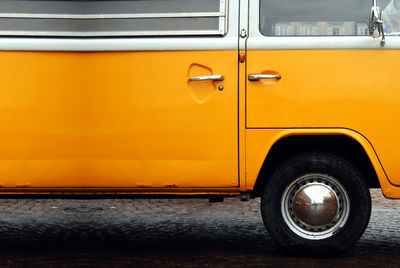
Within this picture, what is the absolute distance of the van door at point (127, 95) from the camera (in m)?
5.32

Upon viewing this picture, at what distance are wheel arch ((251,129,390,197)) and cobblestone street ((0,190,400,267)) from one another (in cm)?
60

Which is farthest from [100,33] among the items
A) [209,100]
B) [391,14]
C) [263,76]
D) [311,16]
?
[391,14]

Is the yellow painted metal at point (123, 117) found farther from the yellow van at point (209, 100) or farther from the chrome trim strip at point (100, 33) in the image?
the chrome trim strip at point (100, 33)

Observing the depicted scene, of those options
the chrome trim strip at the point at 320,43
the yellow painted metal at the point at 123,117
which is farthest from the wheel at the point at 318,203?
the chrome trim strip at the point at 320,43

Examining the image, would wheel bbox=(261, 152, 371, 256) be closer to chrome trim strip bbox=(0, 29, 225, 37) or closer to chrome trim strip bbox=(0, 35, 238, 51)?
chrome trim strip bbox=(0, 35, 238, 51)

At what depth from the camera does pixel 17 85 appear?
5.34 metres

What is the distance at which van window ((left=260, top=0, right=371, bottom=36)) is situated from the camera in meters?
5.33

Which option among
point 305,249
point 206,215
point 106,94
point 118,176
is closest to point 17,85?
point 106,94

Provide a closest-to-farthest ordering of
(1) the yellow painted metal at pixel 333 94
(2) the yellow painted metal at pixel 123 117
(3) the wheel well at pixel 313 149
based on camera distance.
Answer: (1) the yellow painted metal at pixel 333 94, (2) the yellow painted metal at pixel 123 117, (3) the wheel well at pixel 313 149

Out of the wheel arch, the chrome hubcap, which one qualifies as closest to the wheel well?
the wheel arch

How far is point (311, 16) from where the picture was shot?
5367 mm

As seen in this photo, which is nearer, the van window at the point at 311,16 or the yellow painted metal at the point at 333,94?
the yellow painted metal at the point at 333,94

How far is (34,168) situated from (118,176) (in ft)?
2.22

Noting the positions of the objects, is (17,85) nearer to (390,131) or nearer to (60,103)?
(60,103)
